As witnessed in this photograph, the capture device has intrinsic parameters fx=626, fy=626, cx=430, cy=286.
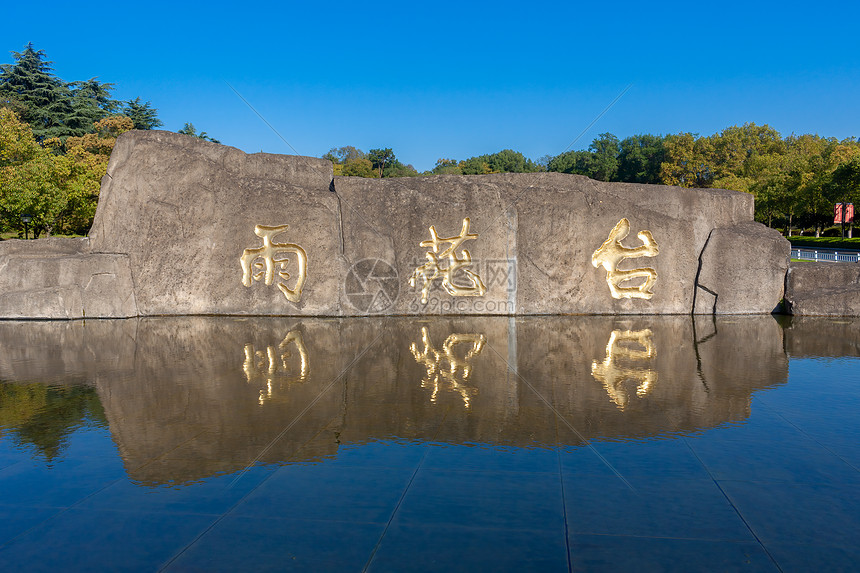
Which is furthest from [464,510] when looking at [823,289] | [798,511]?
[823,289]

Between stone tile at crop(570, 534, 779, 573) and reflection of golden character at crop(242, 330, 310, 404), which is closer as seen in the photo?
stone tile at crop(570, 534, 779, 573)

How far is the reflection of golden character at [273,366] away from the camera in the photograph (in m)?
6.91

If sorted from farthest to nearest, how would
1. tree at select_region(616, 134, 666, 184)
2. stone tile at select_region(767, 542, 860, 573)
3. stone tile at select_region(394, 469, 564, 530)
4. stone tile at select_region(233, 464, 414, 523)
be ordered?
tree at select_region(616, 134, 666, 184) < stone tile at select_region(233, 464, 414, 523) < stone tile at select_region(394, 469, 564, 530) < stone tile at select_region(767, 542, 860, 573)

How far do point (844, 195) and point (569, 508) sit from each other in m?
39.6

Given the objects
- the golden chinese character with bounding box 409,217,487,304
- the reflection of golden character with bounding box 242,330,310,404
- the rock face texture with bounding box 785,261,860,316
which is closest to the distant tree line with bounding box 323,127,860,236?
the rock face texture with bounding box 785,261,860,316

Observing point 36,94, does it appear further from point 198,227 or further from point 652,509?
point 652,509

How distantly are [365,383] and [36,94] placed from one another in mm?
39149

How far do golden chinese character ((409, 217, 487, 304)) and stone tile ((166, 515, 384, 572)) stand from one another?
8.94 m

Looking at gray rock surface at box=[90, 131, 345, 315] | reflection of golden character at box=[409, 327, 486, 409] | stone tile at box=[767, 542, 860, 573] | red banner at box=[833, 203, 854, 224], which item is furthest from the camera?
red banner at box=[833, 203, 854, 224]

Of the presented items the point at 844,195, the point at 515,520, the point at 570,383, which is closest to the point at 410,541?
the point at 515,520

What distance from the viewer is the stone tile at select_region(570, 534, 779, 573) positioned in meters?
3.13

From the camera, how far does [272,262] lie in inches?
484

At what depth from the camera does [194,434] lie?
5.13 m

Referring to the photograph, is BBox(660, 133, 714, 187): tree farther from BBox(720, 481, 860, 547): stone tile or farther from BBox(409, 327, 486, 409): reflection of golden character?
BBox(720, 481, 860, 547): stone tile
